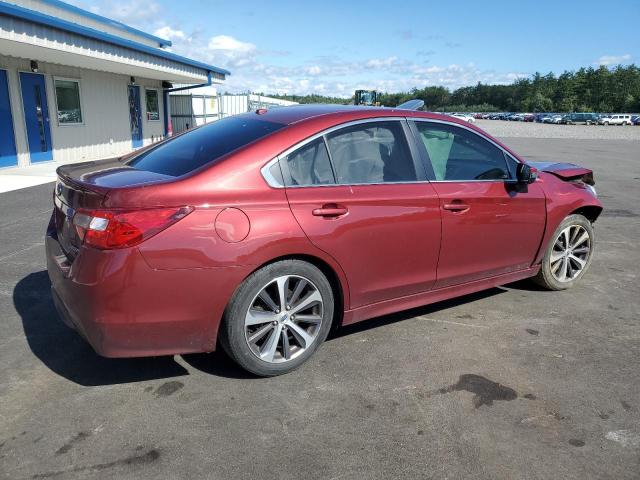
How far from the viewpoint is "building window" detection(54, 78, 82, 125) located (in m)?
15.3

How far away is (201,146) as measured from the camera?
3492mm

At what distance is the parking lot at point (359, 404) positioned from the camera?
8.16 ft

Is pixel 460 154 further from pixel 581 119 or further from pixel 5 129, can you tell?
pixel 581 119

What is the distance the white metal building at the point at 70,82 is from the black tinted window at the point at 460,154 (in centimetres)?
909

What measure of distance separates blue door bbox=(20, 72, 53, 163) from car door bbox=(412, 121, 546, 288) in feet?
43.9

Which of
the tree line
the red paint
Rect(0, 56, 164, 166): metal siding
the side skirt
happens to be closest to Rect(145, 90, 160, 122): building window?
Rect(0, 56, 164, 166): metal siding

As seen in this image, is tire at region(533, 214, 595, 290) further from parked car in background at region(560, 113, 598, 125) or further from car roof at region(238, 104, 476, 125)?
parked car in background at region(560, 113, 598, 125)

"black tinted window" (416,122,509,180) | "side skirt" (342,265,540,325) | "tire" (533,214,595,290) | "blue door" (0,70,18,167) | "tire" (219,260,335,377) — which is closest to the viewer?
"tire" (219,260,335,377)

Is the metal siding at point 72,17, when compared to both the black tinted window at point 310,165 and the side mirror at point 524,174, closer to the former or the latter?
the black tinted window at point 310,165

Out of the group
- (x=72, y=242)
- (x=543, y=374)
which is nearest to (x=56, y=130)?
(x=72, y=242)

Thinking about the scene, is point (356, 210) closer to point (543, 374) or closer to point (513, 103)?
point (543, 374)

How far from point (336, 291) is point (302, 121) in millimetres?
1161

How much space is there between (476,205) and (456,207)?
0.72 feet

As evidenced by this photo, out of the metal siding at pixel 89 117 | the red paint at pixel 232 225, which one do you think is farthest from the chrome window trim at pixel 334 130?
the metal siding at pixel 89 117
